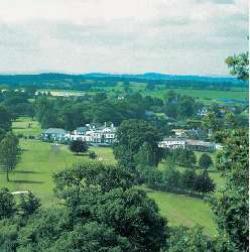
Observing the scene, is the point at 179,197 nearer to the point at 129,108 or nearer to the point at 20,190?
the point at 20,190

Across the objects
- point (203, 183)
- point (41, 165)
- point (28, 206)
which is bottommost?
point (203, 183)

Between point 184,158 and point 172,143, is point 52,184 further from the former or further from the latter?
point 172,143

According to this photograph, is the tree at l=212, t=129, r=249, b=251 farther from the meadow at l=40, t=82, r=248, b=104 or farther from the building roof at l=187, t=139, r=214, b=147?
the meadow at l=40, t=82, r=248, b=104

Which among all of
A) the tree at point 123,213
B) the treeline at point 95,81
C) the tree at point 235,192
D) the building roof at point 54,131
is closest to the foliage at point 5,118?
the building roof at point 54,131

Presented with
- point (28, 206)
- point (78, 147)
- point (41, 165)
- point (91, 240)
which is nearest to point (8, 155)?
point (41, 165)

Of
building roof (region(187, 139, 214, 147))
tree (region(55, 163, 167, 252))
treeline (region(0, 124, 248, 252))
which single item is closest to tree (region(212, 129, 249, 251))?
treeline (region(0, 124, 248, 252))

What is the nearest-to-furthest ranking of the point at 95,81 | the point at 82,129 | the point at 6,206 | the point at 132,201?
1. the point at 132,201
2. the point at 6,206
3. the point at 82,129
4. the point at 95,81

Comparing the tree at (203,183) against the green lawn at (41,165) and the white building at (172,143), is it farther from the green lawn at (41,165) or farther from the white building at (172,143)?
the white building at (172,143)
